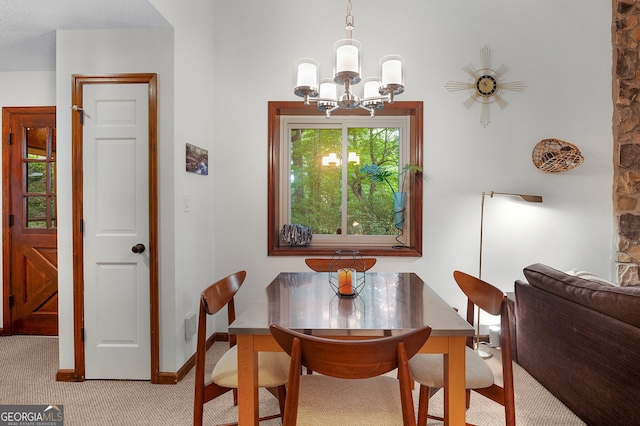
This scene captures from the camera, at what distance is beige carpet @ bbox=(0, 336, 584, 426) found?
200cm

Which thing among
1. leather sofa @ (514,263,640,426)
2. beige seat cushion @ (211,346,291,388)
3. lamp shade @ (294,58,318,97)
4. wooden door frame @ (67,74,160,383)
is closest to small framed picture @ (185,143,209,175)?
wooden door frame @ (67,74,160,383)

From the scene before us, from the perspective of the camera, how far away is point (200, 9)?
282cm

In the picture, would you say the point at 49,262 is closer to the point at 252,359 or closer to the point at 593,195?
the point at 252,359

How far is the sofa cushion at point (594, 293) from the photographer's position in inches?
64.4

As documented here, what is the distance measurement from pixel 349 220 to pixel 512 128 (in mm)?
1619

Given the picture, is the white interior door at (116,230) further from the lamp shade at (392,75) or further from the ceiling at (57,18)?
the lamp shade at (392,75)

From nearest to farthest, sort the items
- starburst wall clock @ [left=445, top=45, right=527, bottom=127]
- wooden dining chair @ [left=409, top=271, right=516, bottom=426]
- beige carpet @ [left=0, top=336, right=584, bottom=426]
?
wooden dining chair @ [left=409, top=271, right=516, bottom=426], beige carpet @ [left=0, top=336, right=584, bottom=426], starburst wall clock @ [left=445, top=45, right=527, bottom=127]

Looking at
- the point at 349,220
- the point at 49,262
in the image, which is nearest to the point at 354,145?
the point at 349,220

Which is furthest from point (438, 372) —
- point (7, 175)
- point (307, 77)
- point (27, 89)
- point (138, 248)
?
point (27, 89)

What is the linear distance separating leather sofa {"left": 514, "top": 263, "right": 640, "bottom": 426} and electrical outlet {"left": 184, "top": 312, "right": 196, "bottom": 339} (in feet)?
7.65

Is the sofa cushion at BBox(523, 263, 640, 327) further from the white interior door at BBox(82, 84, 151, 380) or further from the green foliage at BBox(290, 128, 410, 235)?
the white interior door at BBox(82, 84, 151, 380)

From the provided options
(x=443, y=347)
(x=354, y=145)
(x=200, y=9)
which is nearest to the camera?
(x=443, y=347)

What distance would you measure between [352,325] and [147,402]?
160cm

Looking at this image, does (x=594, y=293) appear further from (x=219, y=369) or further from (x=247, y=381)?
(x=219, y=369)
